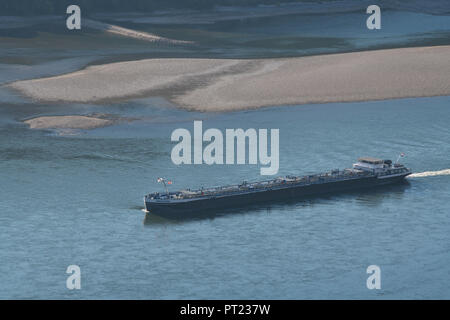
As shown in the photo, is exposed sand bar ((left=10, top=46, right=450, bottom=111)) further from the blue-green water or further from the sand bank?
the blue-green water

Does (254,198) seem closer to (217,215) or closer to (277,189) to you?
(277,189)

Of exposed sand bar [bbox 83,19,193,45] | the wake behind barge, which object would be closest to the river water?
the wake behind barge

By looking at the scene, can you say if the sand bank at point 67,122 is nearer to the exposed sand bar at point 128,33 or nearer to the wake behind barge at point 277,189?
the wake behind barge at point 277,189

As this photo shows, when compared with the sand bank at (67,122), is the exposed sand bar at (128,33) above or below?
above

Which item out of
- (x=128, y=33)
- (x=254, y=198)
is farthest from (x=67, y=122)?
(x=128, y=33)

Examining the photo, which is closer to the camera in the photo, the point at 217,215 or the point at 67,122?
the point at 217,215

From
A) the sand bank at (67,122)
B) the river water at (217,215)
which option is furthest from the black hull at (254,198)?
the sand bank at (67,122)

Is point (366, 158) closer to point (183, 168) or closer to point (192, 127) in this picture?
point (183, 168)
